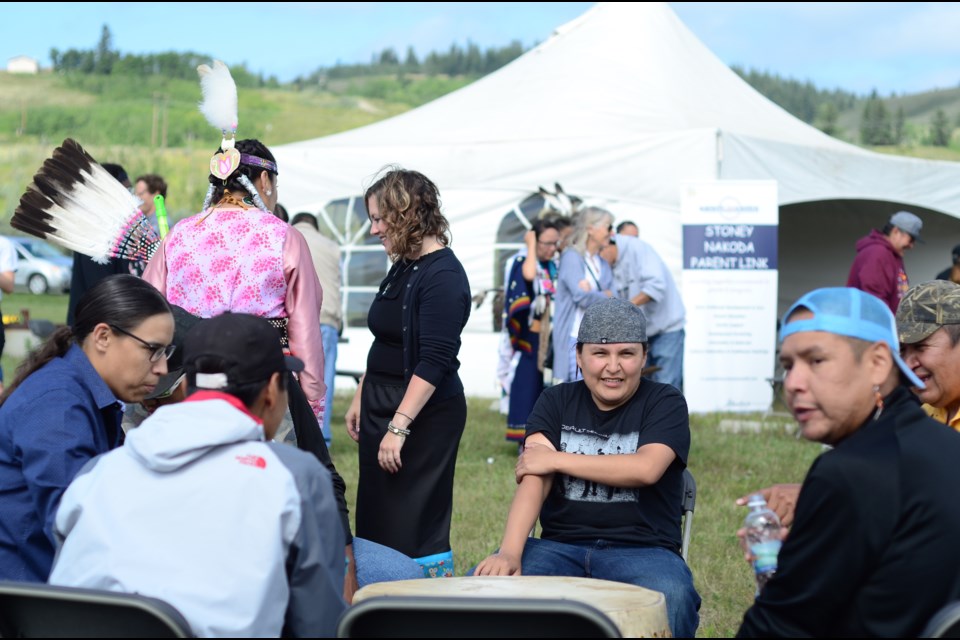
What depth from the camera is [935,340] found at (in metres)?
3.39

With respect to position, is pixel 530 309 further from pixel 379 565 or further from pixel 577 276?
pixel 379 565

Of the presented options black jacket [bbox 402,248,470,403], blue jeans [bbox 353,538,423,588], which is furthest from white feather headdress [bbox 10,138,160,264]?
blue jeans [bbox 353,538,423,588]

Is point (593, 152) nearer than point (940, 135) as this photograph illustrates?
Yes

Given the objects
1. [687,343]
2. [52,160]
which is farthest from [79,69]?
[52,160]

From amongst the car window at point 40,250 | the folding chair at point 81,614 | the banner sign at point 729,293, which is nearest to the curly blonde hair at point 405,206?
the folding chair at point 81,614

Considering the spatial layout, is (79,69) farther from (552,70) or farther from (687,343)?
(687,343)

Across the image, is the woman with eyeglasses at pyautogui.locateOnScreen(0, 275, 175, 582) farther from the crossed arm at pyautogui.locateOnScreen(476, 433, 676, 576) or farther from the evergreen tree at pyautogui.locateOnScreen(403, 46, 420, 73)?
the evergreen tree at pyautogui.locateOnScreen(403, 46, 420, 73)

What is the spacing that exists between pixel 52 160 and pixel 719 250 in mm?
7830

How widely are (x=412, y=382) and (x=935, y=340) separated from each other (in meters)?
1.74

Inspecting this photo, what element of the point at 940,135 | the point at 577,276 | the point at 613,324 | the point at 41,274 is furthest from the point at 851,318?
the point at 940,135

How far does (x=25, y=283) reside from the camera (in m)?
28.7

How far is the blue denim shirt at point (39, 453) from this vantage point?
259 centimetres

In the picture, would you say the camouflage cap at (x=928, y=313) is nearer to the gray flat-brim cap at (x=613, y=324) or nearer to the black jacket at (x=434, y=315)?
the gray flat-brim cap at (x=613, y=324)

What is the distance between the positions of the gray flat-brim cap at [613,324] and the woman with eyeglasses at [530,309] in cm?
428
